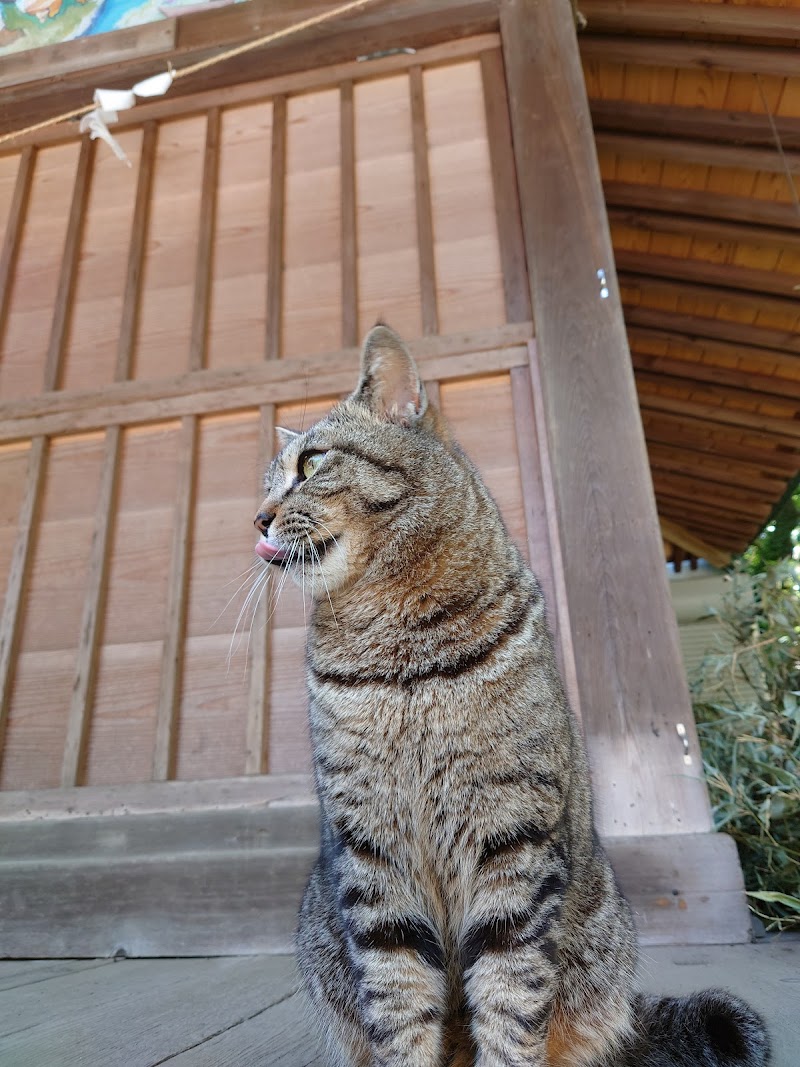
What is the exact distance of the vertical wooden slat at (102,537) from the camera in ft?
8.07

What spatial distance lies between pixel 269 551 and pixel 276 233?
2.18 m

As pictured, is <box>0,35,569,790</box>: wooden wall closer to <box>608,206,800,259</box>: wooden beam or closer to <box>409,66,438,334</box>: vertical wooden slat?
<box>409,66,438,334</box>: vertical wooden slat

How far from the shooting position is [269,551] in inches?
52.4

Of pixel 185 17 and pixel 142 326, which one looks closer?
pixel 142 326

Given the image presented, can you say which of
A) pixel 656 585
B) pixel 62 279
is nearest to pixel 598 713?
pixel 656 585

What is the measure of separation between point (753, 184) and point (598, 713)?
3.60 m

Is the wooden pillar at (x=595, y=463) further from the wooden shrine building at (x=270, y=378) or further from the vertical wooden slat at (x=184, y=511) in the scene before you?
the vertical wooden slat at (x=184, y=511)

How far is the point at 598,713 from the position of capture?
7.07 feet

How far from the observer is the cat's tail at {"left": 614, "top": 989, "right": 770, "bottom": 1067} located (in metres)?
0.99

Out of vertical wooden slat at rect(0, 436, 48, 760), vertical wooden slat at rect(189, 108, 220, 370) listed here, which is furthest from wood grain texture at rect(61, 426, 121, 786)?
vertical wooden slat at rect(189, 108, 220, 370)

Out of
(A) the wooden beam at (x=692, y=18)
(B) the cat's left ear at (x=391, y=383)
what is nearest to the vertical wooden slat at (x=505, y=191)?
(A) the wooden beam at (x=692, y=18)

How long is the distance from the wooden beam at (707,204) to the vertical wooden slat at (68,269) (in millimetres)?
3086

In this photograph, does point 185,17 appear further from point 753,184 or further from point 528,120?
point 753,184

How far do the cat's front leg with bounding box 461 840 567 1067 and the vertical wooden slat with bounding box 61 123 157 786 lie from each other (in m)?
1.84
